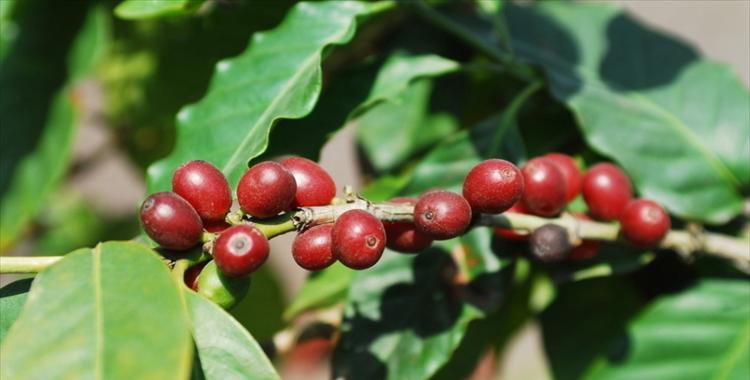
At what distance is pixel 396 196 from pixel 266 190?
0.59m

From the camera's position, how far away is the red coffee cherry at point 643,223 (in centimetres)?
141

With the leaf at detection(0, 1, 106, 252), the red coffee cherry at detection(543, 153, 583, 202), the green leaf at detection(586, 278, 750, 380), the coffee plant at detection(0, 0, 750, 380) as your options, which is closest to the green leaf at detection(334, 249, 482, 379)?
the coffee plant at detection(0, 0, 750, 380)

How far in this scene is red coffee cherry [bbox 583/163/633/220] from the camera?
4.83 ft

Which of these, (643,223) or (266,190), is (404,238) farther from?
(643,223)

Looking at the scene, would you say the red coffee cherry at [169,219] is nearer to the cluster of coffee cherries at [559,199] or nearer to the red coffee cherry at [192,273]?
the red coffee cherry at [192,273]

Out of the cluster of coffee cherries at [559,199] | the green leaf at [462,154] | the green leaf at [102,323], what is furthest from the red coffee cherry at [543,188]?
the green leaf at [102,323]

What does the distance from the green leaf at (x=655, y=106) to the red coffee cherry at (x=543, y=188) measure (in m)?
0.29

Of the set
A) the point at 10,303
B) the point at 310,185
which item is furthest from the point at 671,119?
the point at 10,303

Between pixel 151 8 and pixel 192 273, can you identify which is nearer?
pixel 192 273

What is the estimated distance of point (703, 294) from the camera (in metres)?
1.72

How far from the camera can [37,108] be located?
2.08m

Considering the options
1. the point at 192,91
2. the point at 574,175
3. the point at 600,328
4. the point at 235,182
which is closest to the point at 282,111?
the point at 235,182

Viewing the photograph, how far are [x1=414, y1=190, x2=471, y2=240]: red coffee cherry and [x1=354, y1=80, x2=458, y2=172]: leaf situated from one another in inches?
33.7

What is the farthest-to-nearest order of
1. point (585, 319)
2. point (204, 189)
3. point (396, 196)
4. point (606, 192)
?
point (585, 319) < point (396, 196) < point (606, 192) < point (204, 189)
